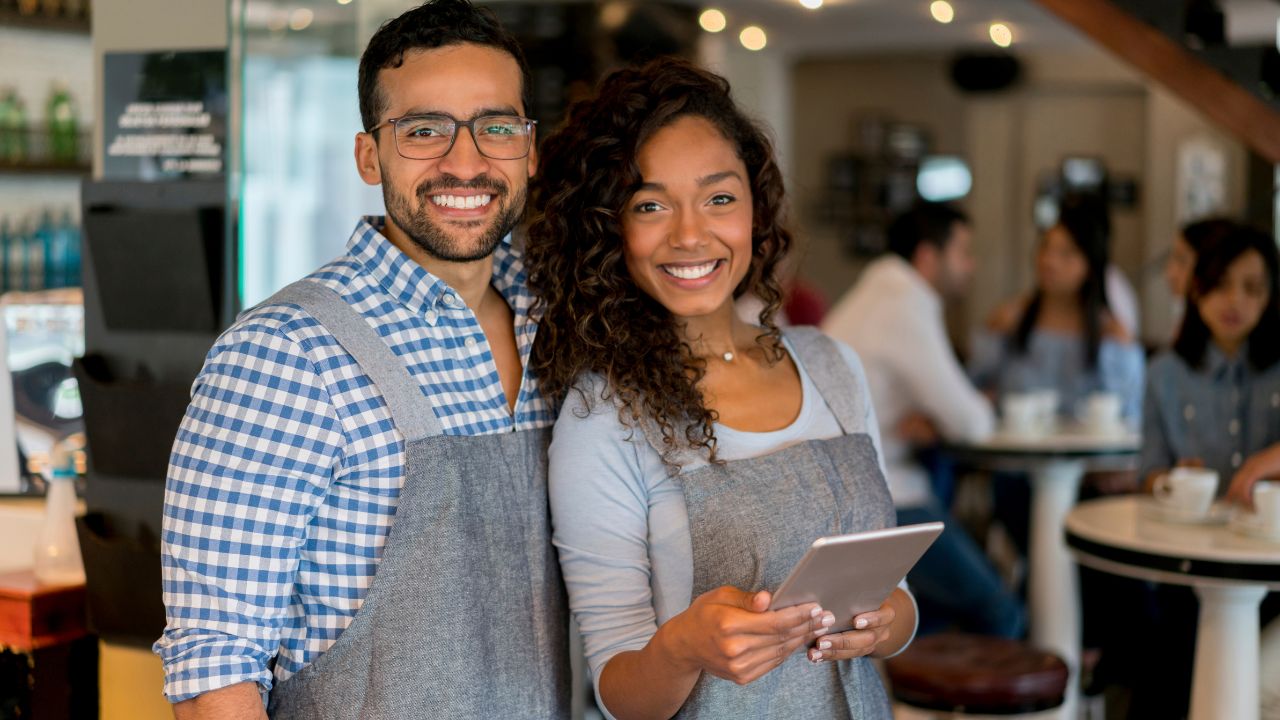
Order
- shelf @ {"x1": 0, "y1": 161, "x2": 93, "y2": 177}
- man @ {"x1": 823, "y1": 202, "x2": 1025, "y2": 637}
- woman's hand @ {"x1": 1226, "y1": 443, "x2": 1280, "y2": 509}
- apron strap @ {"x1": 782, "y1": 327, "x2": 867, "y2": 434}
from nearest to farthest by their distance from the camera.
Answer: apron strap @ {"x1": 782, "y1": 327, "x2": 867, "y2": 434} → woman's hand @ {"x1": 1226, "y1": 443, "x2": 1280, "y2": 509} → shelf @ {"x1": 0, "y1": 161, "x2": 93, "y2": 177} → man @ {"x1": 823, "y1": 202, "x2": 1025, "y2": 637}

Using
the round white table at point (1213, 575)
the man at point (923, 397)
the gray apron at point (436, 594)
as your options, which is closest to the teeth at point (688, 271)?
the gray apron at point (436, 594)

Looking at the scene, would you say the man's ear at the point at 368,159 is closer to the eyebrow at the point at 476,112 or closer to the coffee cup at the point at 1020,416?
the eyebrow at the point at 476,112

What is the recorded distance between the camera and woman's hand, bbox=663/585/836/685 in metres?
1.50

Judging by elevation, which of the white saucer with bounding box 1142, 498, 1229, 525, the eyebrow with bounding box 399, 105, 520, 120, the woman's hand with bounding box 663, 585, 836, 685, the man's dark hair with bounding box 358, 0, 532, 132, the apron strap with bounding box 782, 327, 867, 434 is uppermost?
the man's dark hair with bounding box 358, 0, 532, 132

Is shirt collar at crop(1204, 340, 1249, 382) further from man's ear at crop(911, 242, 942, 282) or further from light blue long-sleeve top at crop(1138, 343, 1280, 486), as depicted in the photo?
man's ear at crop(911, 242, 942, 282)

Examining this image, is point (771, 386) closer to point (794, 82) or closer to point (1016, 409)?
point (1016, 409)

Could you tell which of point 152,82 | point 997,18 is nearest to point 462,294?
point 152,82

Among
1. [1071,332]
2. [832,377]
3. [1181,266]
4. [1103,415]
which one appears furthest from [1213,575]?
[1071,332]

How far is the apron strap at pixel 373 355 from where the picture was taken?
5.31ft

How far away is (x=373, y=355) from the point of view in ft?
5.34

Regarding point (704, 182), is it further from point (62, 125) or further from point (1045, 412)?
point (1045, 412)

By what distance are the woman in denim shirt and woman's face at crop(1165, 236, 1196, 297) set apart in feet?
0.38

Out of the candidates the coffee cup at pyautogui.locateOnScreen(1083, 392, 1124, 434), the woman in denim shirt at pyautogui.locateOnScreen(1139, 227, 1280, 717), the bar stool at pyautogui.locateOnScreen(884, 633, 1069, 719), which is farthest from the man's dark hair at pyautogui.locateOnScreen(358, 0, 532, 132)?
the coffee cup at pyautogui.locateOnScreen(1083, 392, 1124, 434)

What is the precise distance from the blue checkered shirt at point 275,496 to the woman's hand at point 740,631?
0.41 metres
